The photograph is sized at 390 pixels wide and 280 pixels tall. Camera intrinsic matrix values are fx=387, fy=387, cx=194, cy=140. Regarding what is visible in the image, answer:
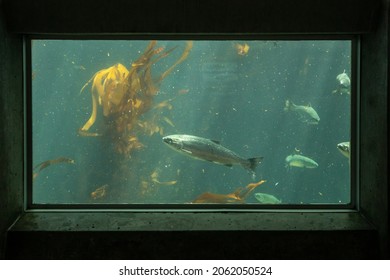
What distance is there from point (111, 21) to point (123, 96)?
371cm

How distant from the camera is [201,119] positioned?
1775 centimetres

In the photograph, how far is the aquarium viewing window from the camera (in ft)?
42.4

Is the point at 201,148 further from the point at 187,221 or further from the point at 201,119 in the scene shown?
the point at 201,119

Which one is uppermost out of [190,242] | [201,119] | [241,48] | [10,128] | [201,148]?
[241,48]

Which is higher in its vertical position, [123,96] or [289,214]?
[123,96]

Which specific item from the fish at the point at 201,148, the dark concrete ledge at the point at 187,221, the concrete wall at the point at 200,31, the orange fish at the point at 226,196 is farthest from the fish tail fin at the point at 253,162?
the concrete wall at the point at 200,31

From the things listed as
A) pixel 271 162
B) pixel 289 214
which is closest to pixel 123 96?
pixel 289 214

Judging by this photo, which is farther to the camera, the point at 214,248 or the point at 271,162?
the point at 271,162

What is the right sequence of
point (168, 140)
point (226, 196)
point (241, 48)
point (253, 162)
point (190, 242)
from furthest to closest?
1. point (241, 48)
2. point (168, 140)
3. point (226, 196)
4. point (253, 162)
5. point (190, 242)

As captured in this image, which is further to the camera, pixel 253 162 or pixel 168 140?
pixel 168 140

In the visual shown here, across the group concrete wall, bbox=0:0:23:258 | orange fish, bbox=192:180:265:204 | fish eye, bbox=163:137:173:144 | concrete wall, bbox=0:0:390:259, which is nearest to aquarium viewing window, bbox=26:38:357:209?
fish eye, bbox=163:137:173:144

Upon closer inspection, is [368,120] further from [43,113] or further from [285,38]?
[43,113]

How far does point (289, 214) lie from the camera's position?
144 inches

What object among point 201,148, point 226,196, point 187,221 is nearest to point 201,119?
point 201,148
